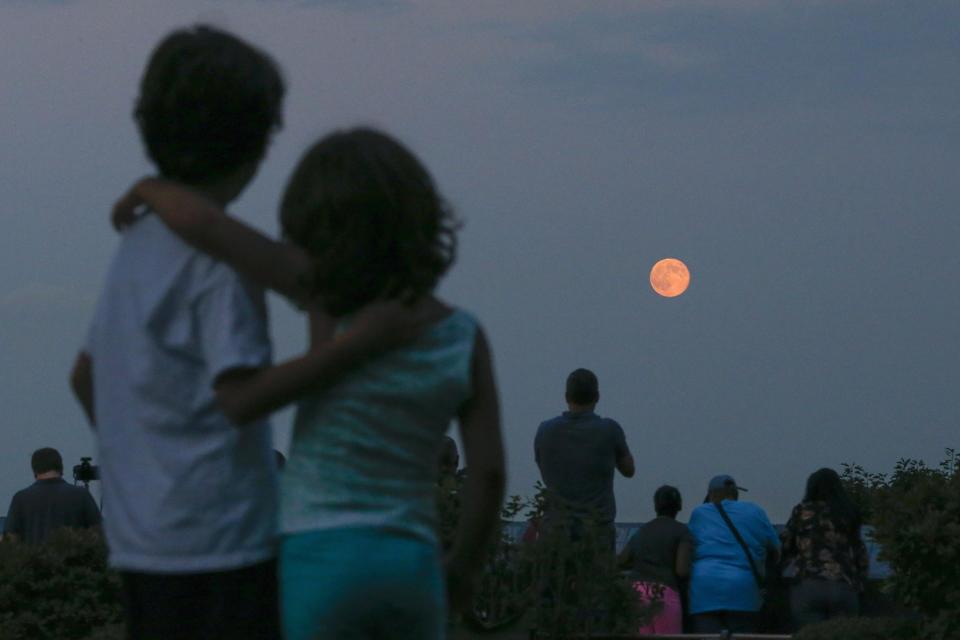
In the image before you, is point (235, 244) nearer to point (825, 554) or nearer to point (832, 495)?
point (825, 554)

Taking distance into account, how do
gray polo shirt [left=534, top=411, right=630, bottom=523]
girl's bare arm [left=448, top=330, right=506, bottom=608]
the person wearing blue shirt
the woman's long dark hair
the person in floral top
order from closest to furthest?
girl's bare arm [left=448, top=330, right=506, bottom=608]
gray polo shirt [left=534, top=411, right=630, bottom=523]
the person in floral top
the woman's long dark hair
the person wearing blue shirt

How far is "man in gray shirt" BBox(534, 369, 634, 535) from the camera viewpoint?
9852mm

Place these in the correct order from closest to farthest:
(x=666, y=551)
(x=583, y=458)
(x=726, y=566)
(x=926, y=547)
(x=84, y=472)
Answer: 1. (x=926, y=547)
2. (x=583, y=458)
3. (x=726, y=566)
4. (x=666, y=551)
5. (x=84, y=472)

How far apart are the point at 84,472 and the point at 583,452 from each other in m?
6.46

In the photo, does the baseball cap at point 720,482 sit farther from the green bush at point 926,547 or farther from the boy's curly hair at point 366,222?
the boy's curly hair at point 366,222

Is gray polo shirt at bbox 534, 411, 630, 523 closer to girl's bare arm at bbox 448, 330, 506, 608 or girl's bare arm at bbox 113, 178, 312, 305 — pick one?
girl's bare arm at bbox 448, 330, 506, 608

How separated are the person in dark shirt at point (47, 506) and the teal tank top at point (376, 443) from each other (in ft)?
27.9

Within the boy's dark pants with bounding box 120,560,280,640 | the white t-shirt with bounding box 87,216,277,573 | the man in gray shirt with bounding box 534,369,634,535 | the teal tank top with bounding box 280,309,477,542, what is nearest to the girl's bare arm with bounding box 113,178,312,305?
the white t-shirt with bounding box 87,216,277,573

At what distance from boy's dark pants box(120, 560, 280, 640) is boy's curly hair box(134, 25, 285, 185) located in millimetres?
626

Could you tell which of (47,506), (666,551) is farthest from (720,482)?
(47,506)

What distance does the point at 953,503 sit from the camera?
8.47 m

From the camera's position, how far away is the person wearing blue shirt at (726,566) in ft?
35.4

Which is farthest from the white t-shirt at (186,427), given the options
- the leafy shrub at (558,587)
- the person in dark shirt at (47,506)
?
the person in dark shirt at (47,506)

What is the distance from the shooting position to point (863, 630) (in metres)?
9.05
